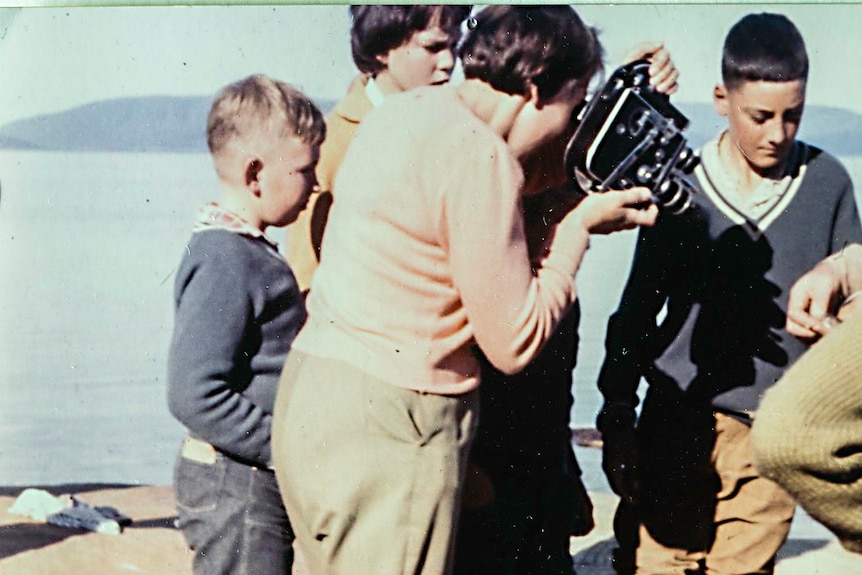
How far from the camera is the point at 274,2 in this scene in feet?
8.79

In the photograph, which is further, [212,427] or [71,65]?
[71,65]

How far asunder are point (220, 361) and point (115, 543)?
60 centimetres

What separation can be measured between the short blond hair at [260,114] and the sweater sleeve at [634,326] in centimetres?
73

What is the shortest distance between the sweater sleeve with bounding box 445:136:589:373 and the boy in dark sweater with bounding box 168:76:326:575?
0.41 m

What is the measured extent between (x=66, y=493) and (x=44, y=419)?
17 cm

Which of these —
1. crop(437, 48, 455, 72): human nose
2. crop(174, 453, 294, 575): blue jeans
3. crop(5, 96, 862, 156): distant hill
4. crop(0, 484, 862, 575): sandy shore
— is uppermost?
crop(437, 48, 455, 72): human nose

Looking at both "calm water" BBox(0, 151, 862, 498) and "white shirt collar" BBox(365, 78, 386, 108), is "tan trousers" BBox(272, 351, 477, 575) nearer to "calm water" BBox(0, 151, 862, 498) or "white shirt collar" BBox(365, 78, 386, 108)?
"calm water" BBox(0, 151, 862, 498)

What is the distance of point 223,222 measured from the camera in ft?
8.52

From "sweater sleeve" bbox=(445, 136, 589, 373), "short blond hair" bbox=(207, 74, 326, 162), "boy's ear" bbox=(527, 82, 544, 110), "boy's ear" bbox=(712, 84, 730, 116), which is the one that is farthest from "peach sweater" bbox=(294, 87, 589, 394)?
"boy's ear" bbox=(712, 84, 730, 116)

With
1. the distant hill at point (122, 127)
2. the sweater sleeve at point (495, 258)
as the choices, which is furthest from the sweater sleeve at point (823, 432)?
the distant hill at point (122, 127)

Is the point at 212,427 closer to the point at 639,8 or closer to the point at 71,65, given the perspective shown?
the point at 71,65

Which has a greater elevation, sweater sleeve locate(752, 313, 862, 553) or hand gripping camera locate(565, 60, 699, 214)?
hand gripping camera locate(565, 60, 699, 214)

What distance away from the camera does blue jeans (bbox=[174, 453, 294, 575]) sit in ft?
8.28

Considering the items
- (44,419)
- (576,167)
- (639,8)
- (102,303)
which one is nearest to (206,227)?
(102,303)
